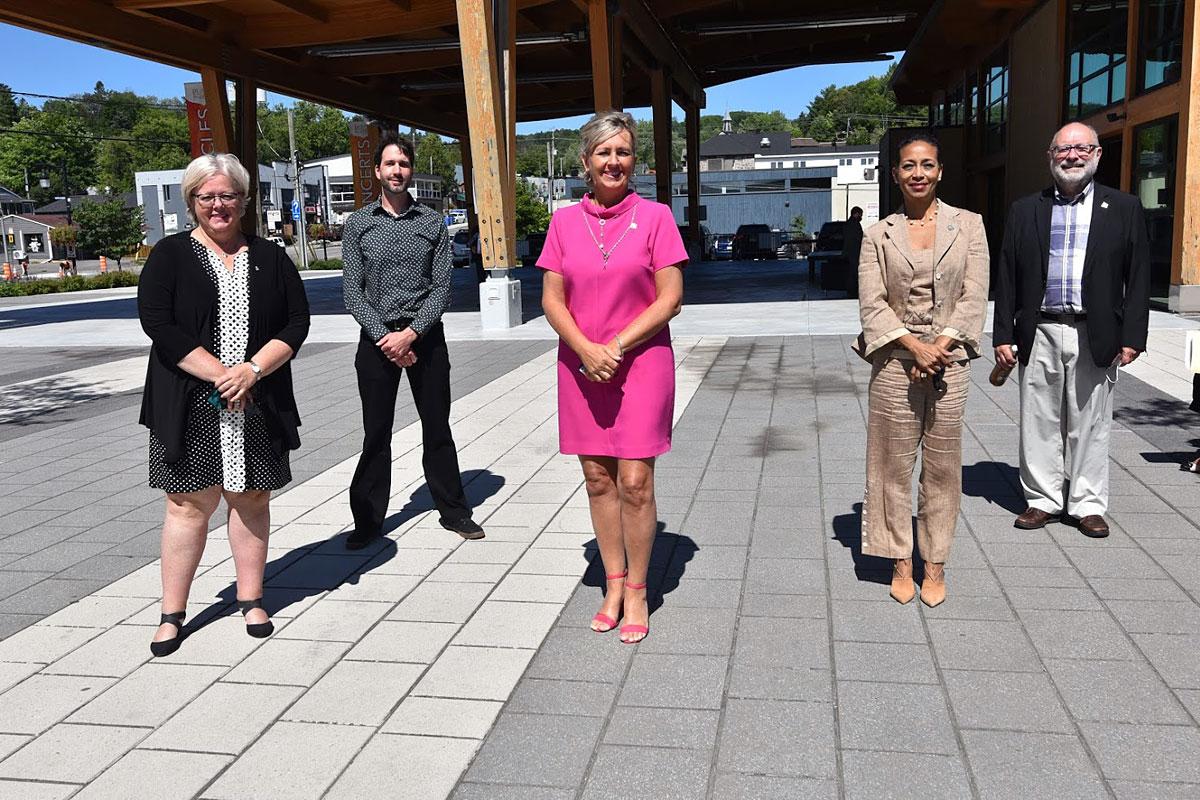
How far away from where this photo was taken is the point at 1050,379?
4.97m

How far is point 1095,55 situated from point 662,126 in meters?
16.7

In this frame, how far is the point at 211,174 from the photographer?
11.9 ft

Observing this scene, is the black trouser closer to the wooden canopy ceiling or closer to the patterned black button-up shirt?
the patterned black button-up shirt

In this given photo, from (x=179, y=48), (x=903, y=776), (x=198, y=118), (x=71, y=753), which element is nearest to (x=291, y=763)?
(x=71, y=753)

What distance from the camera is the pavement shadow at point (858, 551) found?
4438 mm

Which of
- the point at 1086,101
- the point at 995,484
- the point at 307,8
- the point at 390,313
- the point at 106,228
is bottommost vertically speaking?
the point at 995,484

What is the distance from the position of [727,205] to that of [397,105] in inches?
1489

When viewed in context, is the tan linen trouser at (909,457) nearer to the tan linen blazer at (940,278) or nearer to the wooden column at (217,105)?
the tan linen blazer at (940,278)

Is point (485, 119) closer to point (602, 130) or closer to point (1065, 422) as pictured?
point (1065, 422)

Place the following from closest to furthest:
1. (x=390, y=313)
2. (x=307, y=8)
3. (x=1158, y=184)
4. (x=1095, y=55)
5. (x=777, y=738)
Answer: (x=777, y=738) → (x=390, y=313) → (x=1158, y=184) → (x=1095, y=55) → (x=307, y=8)

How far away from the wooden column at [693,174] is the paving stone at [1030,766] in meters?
33.9

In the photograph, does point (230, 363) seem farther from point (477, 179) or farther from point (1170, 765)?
point (477, 179)

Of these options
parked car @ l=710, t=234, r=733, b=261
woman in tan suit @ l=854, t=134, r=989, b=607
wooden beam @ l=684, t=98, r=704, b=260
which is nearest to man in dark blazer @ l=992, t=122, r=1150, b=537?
woman in tan suit @ l=854, t=134, r=989, b=607

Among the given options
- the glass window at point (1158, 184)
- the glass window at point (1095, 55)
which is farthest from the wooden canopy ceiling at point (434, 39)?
the glass window at point (1158, 184)
